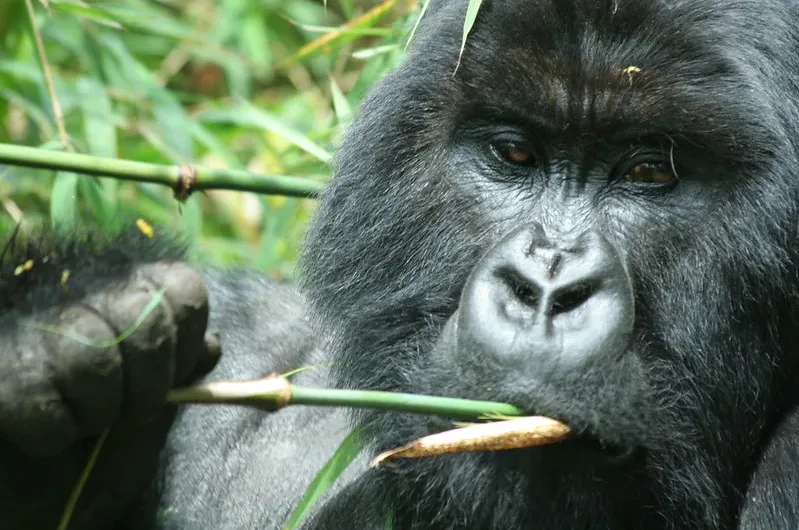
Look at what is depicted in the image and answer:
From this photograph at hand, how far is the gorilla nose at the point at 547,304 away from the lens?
226 centimetres

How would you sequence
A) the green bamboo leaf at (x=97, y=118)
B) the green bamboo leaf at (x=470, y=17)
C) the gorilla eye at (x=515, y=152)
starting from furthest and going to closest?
the green bamboo leaf at (x=97, y=118) < the gorilla eye at (x=515, y=152) < the green bamboo leaf at (x=470, y=17)

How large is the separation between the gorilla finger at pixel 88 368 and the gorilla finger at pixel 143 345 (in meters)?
0.02

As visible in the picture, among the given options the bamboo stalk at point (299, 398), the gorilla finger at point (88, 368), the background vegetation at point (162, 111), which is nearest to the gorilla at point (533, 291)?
the gorilla finger at point (88, 368)

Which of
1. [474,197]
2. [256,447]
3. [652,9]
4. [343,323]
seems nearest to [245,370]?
[256,447]

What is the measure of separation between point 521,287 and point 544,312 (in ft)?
0.30

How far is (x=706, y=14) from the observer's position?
2600mm

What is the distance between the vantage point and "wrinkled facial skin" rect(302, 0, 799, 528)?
91.9 inches

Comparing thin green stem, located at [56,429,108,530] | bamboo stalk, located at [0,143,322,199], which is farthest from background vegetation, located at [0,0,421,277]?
thin green stem, located at [56,429,108,530]

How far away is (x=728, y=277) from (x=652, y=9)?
1.95 ft

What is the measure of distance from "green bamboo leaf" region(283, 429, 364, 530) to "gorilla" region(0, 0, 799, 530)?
0.18ft

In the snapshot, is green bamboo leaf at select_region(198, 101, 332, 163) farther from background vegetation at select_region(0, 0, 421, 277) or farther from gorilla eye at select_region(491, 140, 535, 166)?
gorilla eye at select_region(491, 140, 535, 166)

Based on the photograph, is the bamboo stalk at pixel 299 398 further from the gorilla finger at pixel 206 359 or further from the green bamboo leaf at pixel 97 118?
the green bamboo leaf at pixel 97 118

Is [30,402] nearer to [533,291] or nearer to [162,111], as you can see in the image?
[533,291]

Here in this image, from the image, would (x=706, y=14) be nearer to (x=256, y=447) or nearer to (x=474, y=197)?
(x=474, y=197)
